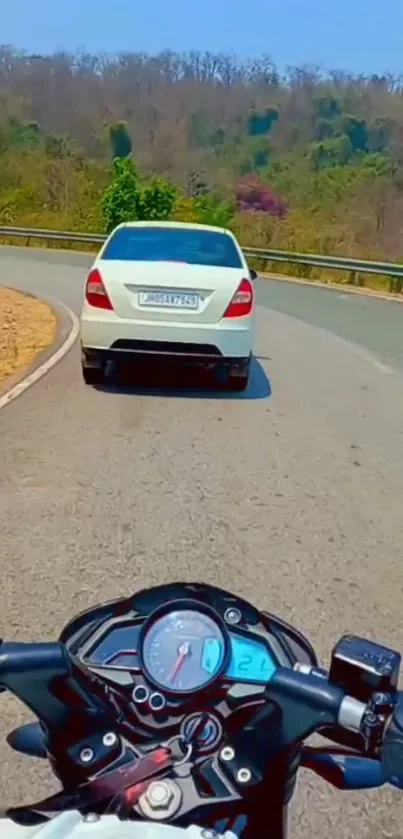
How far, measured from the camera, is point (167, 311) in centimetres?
940

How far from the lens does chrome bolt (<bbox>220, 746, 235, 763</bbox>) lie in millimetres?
1575

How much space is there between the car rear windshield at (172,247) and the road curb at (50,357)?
151 cm

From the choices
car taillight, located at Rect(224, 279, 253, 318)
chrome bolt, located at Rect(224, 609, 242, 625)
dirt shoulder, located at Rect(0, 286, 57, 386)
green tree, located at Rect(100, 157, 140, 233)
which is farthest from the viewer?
green tree, located at Rect(100, 157, 140, 233)

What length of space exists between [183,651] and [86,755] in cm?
22

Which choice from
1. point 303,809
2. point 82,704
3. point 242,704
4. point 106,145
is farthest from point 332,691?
point 106,145

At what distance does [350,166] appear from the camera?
299ft

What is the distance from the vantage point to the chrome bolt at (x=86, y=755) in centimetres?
162

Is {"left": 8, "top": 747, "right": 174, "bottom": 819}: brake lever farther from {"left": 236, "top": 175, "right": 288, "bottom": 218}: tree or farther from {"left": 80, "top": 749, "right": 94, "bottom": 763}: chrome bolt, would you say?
{"left": 236, "top": 175, "right": 288, "bottom": 218}: tree

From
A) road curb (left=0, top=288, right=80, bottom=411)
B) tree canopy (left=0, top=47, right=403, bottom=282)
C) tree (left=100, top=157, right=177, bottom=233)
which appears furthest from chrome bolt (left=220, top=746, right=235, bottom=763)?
tree (left=100, top=157, right=177, bottom=233)

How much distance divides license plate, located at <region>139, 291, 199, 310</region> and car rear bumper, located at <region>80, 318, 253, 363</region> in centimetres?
17

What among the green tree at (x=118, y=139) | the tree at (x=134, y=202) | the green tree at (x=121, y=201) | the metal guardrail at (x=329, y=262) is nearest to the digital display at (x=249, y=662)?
the metal guardrail at (x=329, y=262)

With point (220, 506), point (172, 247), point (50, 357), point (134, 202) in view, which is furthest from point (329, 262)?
point (134, 202)

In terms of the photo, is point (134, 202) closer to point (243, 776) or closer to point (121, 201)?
point (121, 201)

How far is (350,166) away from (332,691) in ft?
306
